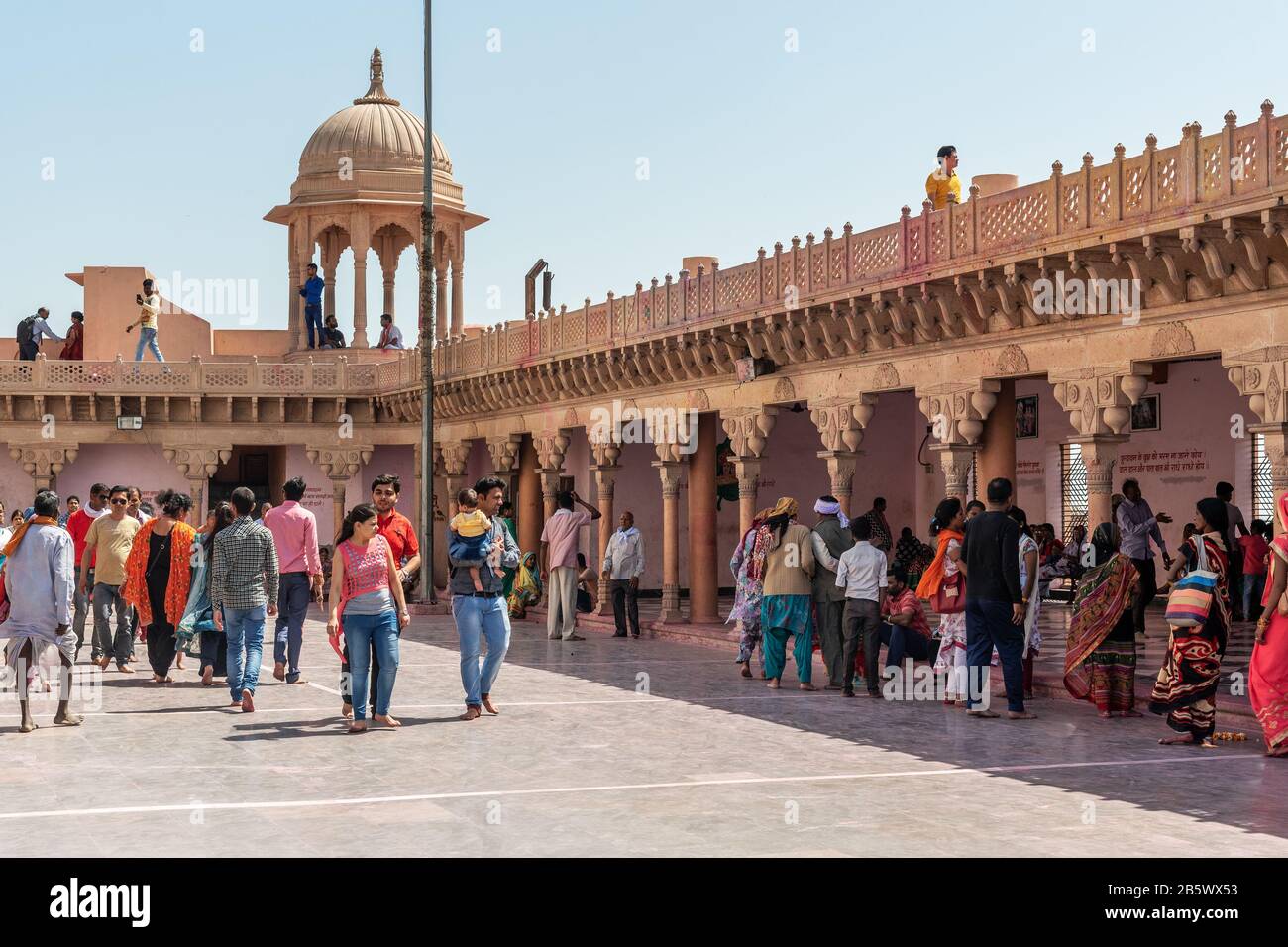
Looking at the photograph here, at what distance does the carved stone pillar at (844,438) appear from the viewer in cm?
1894

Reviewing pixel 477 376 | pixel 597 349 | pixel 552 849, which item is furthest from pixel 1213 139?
pixel 477 376

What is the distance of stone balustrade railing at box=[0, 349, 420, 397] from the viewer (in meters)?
32.9

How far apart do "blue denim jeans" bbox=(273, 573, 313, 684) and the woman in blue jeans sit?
305 centimetres

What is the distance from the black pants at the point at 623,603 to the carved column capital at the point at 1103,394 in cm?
726

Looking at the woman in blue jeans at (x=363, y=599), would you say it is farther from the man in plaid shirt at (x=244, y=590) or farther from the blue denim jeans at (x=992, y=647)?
the blue denim jeans at (x=992, y=647)

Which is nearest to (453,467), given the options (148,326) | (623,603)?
(148,326)

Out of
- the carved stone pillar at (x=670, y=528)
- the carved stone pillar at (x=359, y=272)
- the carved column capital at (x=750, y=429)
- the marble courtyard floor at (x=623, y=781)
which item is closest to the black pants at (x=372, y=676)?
the marble courtyard floor at (x=623, y=781)

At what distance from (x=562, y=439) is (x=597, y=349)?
2650 millimetres

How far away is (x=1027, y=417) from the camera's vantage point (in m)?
25.5

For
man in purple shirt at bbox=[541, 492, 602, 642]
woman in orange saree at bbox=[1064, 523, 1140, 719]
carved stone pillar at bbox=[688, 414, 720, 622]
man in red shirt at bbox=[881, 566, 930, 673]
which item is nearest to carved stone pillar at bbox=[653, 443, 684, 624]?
carved stone pillar at bbox=[688, 414, 720, 622]

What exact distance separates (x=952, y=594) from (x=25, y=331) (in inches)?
1058

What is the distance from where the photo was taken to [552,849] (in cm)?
715

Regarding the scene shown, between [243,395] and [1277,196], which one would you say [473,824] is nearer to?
[1277,196]

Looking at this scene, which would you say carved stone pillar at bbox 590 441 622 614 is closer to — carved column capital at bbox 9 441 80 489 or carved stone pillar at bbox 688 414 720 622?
carved stone pillar at bbox 688 414 720 622
